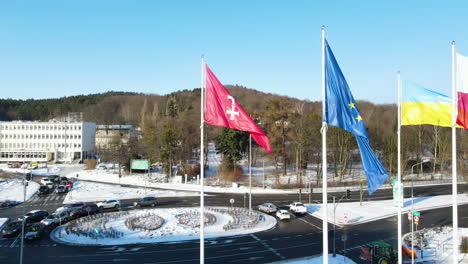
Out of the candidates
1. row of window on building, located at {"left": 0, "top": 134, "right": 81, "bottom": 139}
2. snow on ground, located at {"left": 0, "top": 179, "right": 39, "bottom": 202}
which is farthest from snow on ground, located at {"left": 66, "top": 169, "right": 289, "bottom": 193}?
row of window on building, located at {"left": 0, "top": 134, "right": 81, "bottom": 139}

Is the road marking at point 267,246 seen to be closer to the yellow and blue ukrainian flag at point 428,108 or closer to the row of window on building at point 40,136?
the yellow and blue ukrainian flag at point 428,108

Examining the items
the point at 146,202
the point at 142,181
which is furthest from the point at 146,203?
the point at 142,181

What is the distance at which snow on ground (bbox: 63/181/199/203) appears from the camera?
2053 inches

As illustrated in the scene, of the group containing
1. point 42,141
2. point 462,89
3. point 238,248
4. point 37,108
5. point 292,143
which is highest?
point 37,108

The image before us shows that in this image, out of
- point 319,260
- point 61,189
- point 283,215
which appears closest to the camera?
point 319,260

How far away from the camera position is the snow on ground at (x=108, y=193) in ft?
171

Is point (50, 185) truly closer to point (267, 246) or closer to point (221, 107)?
point (267, 246)

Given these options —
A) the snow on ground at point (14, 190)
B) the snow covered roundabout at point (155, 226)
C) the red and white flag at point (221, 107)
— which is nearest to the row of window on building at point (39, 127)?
the snow on ground at point (14, 190)

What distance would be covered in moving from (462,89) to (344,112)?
5.94 meters

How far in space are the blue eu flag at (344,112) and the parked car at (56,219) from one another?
107 ft

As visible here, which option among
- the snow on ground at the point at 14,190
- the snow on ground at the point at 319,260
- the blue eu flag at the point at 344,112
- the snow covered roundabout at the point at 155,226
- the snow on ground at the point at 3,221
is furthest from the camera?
the snow on ground at the point at 14,190

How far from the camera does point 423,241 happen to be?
2928 centimetres

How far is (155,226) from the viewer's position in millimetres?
33094

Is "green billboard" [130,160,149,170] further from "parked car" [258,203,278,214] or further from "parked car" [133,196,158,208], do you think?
"parked car" [258,203,278,214]
